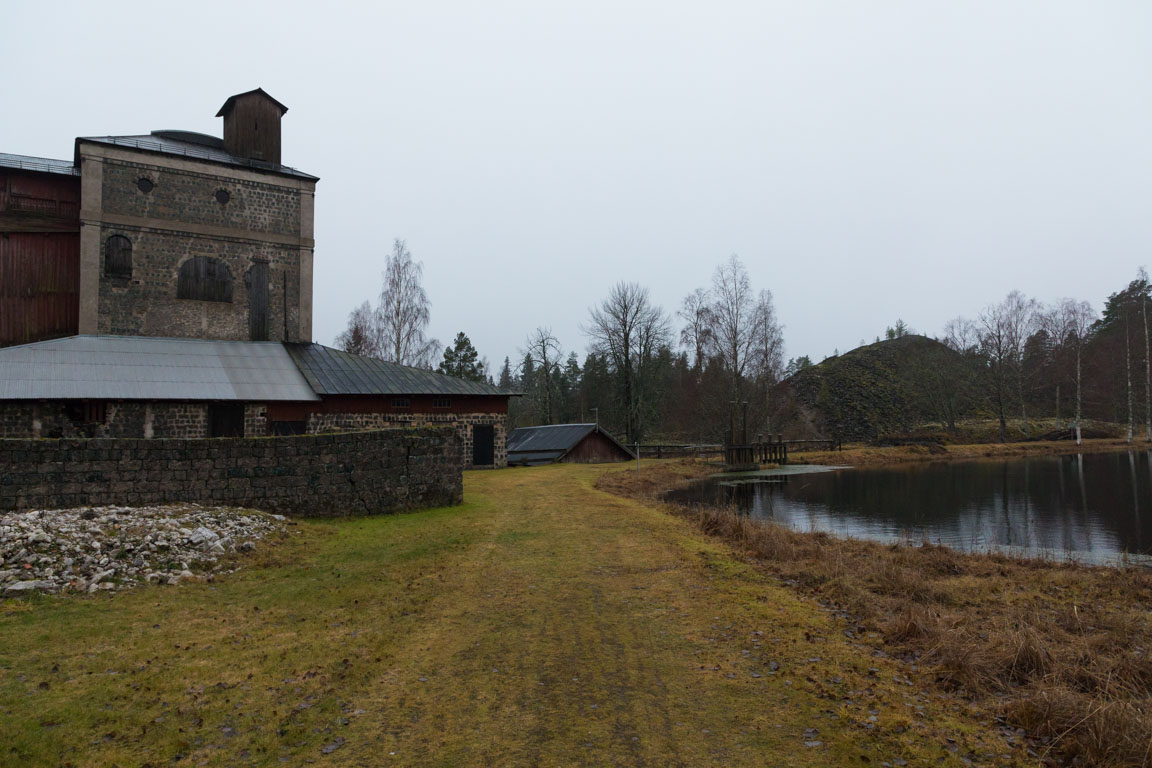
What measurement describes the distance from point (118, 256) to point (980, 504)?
33.3 meters

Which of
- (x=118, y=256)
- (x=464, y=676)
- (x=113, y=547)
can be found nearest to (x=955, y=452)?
(x=464, y=676)

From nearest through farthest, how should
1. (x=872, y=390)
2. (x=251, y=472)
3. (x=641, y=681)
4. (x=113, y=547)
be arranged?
(x=641, y=681) < (x=113, y=547) < (x=251, y=472) < (x=872, y=390)

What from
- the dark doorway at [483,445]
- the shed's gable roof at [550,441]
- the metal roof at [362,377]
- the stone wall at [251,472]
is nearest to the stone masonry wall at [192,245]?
the metal roof at [362,377]

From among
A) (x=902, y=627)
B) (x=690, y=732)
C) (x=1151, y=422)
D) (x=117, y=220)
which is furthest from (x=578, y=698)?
(x=1151, y=422)

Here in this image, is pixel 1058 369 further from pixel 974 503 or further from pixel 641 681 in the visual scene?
pixel 641 681

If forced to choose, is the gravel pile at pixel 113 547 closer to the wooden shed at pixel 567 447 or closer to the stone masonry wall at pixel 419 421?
the stone masonry wall at pixel 419 421

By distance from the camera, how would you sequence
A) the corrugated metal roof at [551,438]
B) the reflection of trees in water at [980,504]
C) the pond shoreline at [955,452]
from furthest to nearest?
1. the pond shoreline at [955,452]
2. the corrugated metal roof at [551,438]
3. the reflection of trees in water at [980,504]

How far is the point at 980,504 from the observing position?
2273cm

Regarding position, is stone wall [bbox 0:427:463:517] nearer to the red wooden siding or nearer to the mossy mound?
the red wooden siding

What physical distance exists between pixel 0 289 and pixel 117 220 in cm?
471

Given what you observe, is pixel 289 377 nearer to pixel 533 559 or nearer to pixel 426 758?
pixel 533 559

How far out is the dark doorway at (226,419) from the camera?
927 inches

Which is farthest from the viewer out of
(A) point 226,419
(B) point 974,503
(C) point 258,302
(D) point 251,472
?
(C) point 258,302

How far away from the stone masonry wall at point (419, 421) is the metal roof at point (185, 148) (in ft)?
39.1
